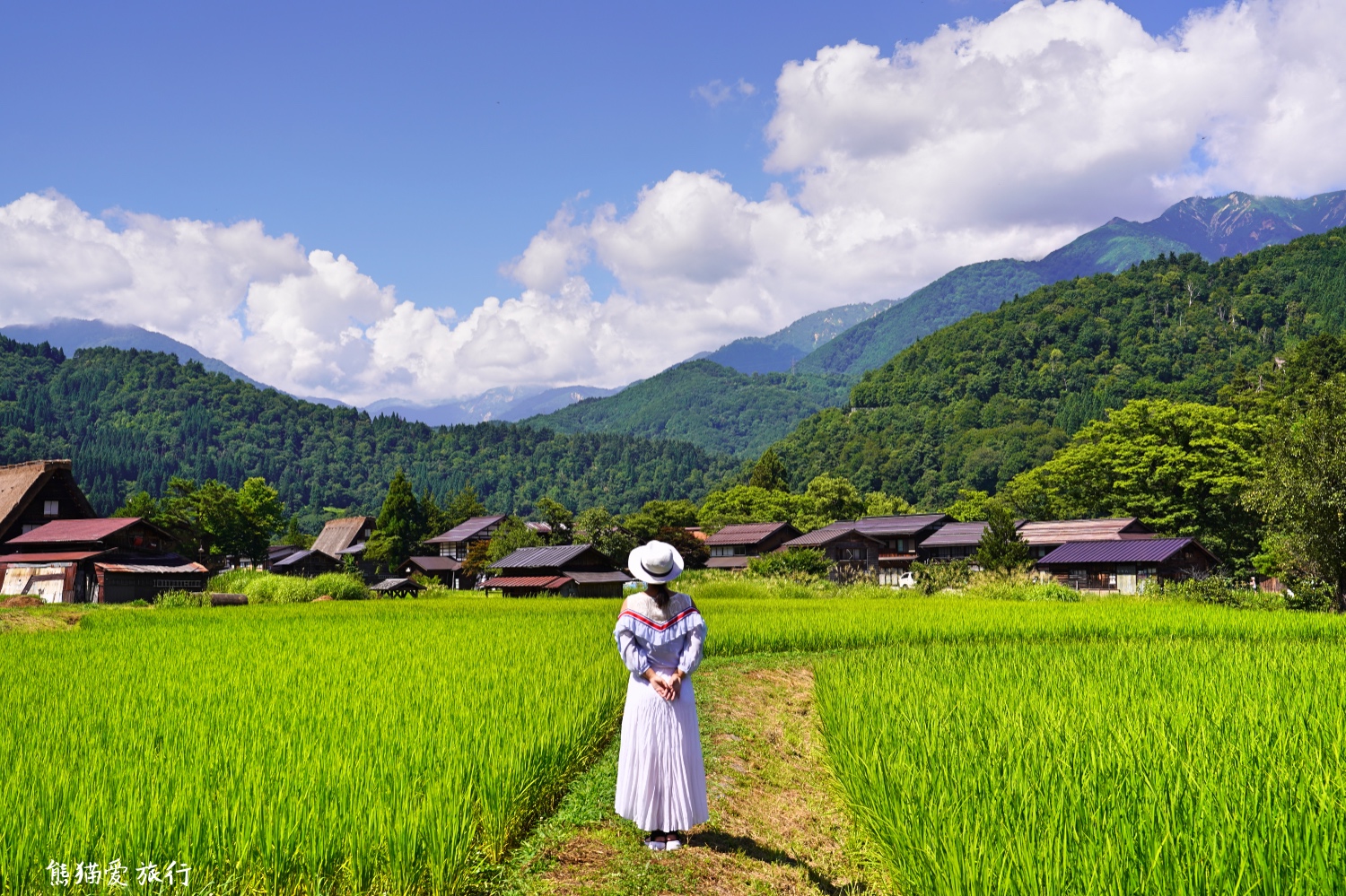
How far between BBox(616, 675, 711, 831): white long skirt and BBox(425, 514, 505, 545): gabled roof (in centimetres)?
6799

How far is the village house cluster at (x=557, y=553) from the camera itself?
35188 mm

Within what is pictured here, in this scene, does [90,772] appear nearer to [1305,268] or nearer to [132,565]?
[132,565]

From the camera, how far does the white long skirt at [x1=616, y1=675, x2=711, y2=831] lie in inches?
219

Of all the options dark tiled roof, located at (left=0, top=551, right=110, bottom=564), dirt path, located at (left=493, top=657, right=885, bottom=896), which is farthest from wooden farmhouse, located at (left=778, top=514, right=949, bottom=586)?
dirt path, located at (left=493, top=657, right=885, bottom=896)

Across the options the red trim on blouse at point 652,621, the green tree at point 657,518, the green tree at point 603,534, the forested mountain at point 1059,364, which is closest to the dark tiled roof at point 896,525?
the green tree at point 657,518

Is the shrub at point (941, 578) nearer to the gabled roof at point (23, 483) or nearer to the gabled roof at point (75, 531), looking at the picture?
the gabled roof at point (75, 531)

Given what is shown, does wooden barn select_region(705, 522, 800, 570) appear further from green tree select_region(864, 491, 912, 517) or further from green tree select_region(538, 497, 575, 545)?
green tree select_region(864, 491, 912, 517)

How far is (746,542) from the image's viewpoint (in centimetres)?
6175

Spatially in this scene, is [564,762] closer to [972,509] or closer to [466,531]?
[466,531]

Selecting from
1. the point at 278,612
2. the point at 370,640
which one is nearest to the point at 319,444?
the point at 278,612

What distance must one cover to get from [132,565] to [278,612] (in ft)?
50.6

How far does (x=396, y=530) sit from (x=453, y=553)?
724cm

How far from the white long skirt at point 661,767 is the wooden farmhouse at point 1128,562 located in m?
40.5

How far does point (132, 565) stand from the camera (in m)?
35.4
